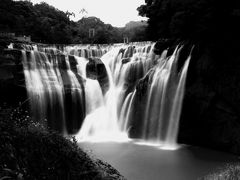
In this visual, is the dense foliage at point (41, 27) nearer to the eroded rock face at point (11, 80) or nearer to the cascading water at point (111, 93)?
the cascading water at point (111, 93)

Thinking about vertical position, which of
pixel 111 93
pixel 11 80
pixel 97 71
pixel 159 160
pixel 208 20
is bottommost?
pixel 159 160

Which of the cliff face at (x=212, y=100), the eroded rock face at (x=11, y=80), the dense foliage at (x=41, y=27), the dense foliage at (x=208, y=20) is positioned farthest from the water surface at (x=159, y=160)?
→ the dense foliage at (x=41, y=27)

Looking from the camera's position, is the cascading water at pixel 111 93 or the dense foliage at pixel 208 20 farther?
the cascading water at pixel 111 93

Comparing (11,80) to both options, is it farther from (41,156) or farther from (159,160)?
(41,156)

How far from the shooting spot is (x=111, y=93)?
25.7 metres

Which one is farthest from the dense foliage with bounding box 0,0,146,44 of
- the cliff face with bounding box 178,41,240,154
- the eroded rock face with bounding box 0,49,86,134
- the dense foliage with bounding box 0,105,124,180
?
the dense foliage with bounding box 0,105,124,180

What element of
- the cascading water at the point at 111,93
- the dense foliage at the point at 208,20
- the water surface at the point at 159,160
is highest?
the dense foliage at the point at 208,20

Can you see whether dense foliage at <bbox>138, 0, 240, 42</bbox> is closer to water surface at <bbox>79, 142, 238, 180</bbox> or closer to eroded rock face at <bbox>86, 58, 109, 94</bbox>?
eroded rock face at <bbox>86, 58, 109, 94</bbox>

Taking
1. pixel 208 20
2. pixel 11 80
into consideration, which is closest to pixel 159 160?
pixel 208 20

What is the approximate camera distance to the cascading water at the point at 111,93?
20797mm

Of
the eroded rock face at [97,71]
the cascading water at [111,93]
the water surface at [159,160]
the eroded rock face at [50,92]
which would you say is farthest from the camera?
the eroded rock face at [97,71]

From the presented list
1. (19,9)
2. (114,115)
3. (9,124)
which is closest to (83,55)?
(114,115)

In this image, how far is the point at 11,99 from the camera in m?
22.8

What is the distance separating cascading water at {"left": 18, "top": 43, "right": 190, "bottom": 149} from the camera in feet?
68.2
